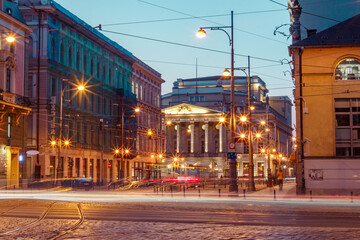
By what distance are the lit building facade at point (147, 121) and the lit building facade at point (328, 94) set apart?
4893 cm

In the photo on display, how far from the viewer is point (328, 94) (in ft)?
127

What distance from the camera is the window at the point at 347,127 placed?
1512 inches

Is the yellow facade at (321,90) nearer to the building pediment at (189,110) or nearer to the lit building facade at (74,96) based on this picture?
the lit building facade at (74,96)

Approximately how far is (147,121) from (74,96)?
2984 cm

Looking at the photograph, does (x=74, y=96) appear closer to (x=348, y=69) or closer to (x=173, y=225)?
(x=348, y=69)

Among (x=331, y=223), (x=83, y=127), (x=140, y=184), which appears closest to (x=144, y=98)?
(x=83, y=127)

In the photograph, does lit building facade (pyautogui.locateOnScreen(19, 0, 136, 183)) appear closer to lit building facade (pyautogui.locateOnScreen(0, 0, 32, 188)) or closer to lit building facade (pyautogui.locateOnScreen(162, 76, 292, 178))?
lit building facade (pyautogui.locateOnScreen(0, 0, 32, 188))

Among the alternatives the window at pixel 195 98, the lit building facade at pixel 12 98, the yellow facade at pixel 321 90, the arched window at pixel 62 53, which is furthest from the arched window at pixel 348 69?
the window at pixel 195 98

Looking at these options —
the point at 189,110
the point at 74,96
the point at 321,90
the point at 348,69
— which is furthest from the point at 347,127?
the point at 189,110

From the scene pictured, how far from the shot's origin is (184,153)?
143 metres

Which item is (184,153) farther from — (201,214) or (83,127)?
(201,214)

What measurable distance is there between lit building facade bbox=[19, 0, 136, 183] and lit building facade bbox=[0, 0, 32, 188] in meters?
1.52

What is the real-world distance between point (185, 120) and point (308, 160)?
4008 inches

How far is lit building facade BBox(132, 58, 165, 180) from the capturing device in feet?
297
